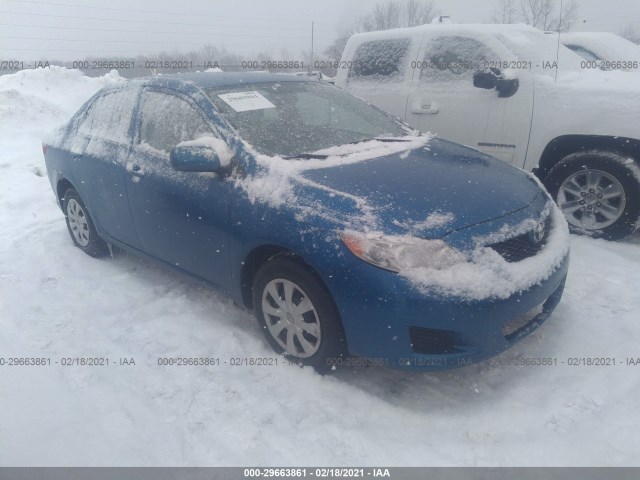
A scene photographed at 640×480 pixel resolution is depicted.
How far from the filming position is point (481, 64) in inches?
185

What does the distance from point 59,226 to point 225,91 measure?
9.78 ft

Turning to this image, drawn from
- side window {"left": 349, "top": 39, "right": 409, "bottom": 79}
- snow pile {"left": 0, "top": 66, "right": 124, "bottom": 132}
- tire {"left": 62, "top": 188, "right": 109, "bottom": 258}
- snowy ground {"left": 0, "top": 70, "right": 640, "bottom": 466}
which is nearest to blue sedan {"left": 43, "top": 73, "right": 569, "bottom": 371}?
snowy ground {"left": 0, "top": 70, "right": 640, "bottom": 466}

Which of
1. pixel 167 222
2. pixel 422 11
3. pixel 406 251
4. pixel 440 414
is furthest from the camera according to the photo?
pixel 422 11

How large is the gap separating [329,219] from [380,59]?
3640mm

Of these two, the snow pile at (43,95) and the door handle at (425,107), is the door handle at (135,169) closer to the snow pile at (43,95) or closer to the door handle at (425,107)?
the door handle at (425,107)

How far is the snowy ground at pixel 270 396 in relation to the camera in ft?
7.39

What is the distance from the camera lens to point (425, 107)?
498 cm

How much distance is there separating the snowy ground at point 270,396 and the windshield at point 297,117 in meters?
1.28

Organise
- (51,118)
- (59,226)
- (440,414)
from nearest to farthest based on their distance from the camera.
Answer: (440,414), (59,226), (51,118)

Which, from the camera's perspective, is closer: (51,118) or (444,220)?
(444,220)

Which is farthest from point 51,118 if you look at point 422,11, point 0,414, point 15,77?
point 422,11

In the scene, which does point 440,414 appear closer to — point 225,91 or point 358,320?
point 358,320

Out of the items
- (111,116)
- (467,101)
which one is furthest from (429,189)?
(111,116)

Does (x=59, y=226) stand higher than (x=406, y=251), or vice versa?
(x=406, y=251)
